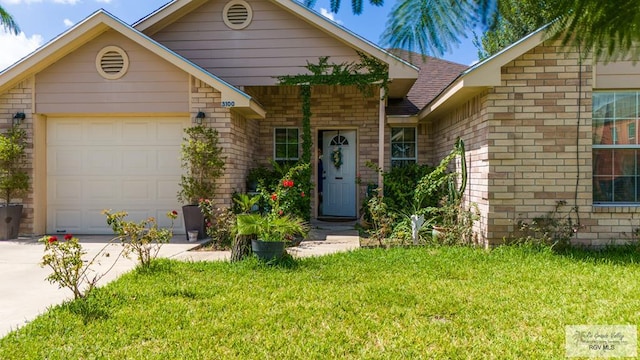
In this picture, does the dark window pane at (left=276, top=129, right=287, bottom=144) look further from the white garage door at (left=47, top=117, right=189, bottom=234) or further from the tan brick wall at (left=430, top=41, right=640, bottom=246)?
the tan brick wall at (left=430, top=41, right=640, bottom=246)

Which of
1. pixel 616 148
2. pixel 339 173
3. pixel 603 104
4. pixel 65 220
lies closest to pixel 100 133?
pixel 65 220

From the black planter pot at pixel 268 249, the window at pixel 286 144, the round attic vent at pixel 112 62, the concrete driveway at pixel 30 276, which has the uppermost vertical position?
the round attic vent at pixel 112 62

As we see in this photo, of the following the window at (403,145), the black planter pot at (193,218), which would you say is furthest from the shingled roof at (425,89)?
the black planter pot at (193,218)

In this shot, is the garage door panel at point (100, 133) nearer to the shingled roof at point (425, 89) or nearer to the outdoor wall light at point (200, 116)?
the outdoor wall light at point (200, 116)

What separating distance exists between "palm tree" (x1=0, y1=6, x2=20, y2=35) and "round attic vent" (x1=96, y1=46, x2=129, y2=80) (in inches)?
55.2

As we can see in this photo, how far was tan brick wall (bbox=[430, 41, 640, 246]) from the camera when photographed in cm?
604

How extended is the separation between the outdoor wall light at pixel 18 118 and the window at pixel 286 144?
531 cm

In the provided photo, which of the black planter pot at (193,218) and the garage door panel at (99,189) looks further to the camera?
the garage door panel at (99,189)

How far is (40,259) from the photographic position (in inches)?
227

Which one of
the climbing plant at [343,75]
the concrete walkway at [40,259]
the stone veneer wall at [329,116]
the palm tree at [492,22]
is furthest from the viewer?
the stone veneer wall at [329,116]

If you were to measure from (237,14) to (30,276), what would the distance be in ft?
21.4

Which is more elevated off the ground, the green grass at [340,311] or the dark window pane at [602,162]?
the dark window pane at [602,162]

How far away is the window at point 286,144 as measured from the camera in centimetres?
1018

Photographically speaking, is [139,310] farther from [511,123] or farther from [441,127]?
[441,127]
